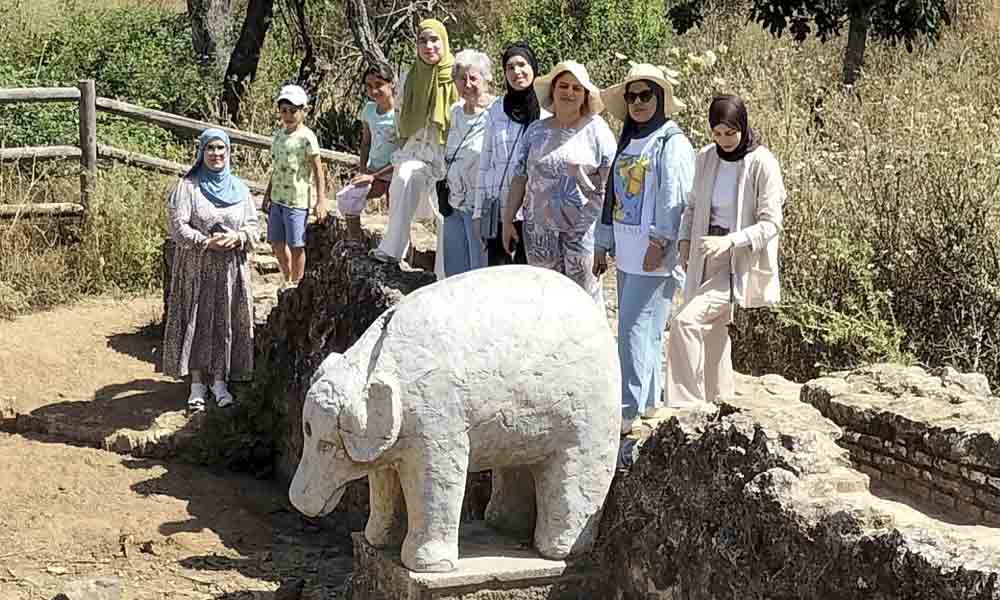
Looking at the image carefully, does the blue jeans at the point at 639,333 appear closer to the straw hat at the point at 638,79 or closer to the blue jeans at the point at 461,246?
the straw hat at the point at 638,79

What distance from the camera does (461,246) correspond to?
7.62 meters

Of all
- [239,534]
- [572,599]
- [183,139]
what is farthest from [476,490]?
[183,139]

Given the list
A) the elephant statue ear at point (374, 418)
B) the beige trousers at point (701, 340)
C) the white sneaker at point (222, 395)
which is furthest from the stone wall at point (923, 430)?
the white sneaker at point (222, 395)

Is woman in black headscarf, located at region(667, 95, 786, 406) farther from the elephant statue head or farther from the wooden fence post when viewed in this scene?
the wooden fence post

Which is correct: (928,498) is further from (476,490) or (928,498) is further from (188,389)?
(188,389)

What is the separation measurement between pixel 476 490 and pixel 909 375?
6.32ft

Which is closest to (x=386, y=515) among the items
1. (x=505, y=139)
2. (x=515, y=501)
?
(x=515, y=501)

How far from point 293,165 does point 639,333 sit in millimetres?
3737

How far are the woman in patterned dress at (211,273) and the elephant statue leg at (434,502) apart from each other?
3.55 m

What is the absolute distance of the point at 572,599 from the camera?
5727 mm

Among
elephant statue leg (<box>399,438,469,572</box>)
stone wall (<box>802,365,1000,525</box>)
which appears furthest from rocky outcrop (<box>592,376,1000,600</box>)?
elephant statue leg (<box>399,438,469,572</box>)

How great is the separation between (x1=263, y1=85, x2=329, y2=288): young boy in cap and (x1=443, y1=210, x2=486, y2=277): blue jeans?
198cm

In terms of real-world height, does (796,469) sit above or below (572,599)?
above

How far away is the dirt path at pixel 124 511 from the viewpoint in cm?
733
